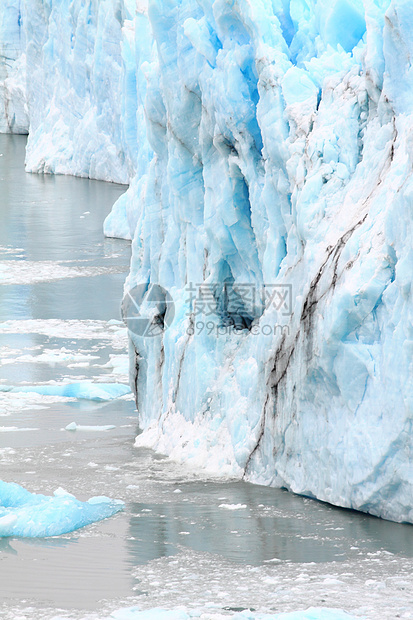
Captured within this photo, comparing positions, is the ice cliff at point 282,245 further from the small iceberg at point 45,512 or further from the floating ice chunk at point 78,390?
the small iceberg at point 45,512

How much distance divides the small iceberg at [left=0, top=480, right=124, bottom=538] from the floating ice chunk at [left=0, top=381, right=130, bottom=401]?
3208 mm

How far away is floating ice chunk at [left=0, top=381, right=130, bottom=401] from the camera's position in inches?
330

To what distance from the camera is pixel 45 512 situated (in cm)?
475

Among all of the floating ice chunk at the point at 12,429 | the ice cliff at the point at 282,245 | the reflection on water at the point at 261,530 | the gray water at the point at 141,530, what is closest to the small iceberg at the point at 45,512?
the gray water at the point at 141,530

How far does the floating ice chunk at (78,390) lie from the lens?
8375mm

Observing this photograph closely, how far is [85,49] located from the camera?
2447 cm

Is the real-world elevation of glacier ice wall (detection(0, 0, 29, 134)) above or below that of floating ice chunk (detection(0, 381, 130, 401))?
above

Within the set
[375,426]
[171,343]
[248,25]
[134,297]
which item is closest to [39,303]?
[134,297]

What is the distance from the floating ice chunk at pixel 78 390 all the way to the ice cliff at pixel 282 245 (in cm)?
83

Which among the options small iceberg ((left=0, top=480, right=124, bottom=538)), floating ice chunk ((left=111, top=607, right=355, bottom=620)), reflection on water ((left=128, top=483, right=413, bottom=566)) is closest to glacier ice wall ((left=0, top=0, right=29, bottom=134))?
small iceberg ((left=0, top=480, right=124, bottom=538))

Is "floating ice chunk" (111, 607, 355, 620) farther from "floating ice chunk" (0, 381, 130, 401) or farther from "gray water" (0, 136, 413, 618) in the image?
"floating ice chunk" (0, 381, 130, 401)

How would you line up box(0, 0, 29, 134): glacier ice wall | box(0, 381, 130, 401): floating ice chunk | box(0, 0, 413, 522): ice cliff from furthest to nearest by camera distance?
1. box(0, 0, 29, 134): glacier ice wall
2. box(0, 381, 130, 401): floating ice chunk
3. box(0, 0, 413, 522): ice cliff

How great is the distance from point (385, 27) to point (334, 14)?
2.27 ft

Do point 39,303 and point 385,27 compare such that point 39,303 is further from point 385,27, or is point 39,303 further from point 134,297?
point 385,27
